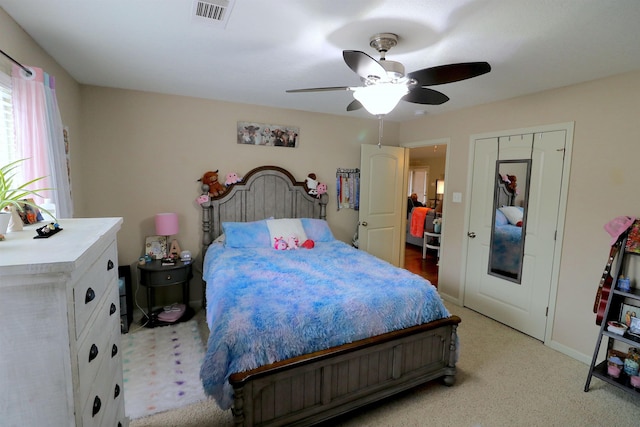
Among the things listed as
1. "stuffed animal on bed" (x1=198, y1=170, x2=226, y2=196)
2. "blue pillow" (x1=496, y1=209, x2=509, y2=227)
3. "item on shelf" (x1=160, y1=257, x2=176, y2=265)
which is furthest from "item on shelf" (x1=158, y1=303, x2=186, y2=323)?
"blue pillow" (x1=496, y1=209, x2=509, y2=227)

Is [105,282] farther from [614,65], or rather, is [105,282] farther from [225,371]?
[614,65]

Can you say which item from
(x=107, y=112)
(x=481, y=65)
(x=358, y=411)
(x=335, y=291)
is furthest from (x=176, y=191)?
(x=481, y=65)

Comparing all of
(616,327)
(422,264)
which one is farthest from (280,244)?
(422,264)

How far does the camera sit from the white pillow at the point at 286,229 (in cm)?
347

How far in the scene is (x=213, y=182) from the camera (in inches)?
140

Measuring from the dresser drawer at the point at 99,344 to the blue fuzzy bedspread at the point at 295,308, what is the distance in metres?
0.48

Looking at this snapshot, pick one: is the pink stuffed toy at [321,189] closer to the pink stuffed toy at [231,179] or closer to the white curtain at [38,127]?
the pink stuffed toy at [231,179]

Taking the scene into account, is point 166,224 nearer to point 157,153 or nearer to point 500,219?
point 157,153

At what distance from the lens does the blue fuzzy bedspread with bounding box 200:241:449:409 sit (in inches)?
65.4

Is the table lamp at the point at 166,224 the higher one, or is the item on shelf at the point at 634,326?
the table lamp at the point at 166,224

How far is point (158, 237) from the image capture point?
11.1ft

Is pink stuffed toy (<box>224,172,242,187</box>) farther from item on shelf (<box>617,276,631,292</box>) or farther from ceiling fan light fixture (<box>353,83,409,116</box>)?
item on shelf (<box>617,276,631,292</box>)

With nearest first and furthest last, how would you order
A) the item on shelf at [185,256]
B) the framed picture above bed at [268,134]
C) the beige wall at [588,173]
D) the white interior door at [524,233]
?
the beige wall at [588,173]
the white interior door at [524,233]
the item on shelf at [185,256]
the framed picture above bed at [268,134]

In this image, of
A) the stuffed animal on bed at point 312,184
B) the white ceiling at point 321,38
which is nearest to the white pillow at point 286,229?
the stuffed animal on bed at point 312,184
